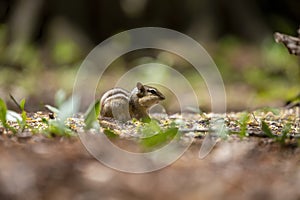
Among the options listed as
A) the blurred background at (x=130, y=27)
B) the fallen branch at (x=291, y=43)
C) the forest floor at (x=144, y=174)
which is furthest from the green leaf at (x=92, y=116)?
the blurred background at (x=130, y=27)

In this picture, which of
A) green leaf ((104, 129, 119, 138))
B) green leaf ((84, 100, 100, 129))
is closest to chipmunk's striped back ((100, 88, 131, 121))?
green leaf ((84, 100, 100, 129))

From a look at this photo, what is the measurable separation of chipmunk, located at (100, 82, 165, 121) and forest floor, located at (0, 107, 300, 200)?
2.73ft

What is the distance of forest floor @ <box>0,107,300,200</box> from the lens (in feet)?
8.74

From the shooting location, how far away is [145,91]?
458 centimetres

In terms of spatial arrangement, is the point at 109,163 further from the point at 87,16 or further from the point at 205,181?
the point at 87,16

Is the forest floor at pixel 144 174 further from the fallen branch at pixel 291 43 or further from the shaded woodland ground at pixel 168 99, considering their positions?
Result: the fallen branch at pixel 291 43

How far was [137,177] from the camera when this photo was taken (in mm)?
2902

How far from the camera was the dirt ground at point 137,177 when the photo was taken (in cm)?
266

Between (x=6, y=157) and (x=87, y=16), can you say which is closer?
(x=6, y=157)

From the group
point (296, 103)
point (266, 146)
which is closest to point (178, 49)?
point (296, 103)

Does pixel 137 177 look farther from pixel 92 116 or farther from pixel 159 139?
pixel 92 116

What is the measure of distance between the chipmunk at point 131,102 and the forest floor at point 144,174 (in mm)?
833

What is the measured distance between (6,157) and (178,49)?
8.85 metres

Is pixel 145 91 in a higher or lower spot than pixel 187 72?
lower
